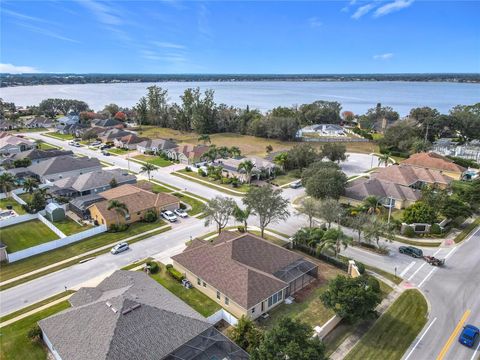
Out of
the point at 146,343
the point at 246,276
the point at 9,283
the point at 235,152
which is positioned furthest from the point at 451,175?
the point at 9,283

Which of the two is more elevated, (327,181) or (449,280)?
(327,181)

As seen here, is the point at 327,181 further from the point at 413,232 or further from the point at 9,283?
the point at 9,283

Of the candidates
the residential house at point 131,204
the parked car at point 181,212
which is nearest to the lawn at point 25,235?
the residential house at point 131,204

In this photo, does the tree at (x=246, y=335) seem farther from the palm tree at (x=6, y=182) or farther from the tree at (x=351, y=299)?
the palm tree at (x=6, y=182)

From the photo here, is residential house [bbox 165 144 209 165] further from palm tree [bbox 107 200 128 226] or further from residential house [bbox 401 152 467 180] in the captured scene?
residential house [bbox 401 152 467 180]

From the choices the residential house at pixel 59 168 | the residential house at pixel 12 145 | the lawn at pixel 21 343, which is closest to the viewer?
A: the lawn at pixel 21 343

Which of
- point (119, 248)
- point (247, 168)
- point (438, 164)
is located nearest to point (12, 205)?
point (119, 248)
